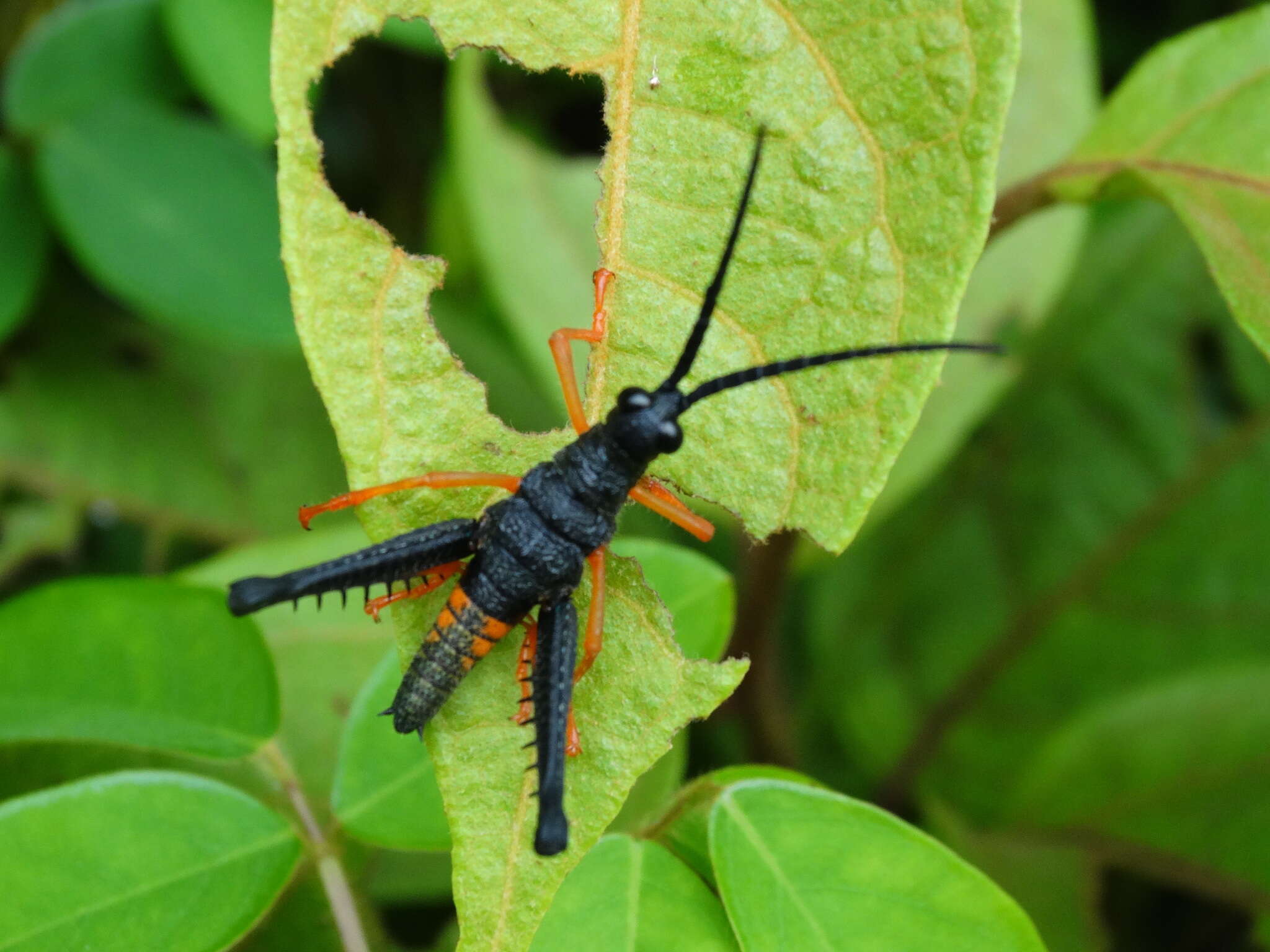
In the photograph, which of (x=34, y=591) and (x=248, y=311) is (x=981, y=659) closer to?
(x=248, y=311)

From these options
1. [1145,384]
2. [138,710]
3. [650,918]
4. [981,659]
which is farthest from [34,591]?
[1145,384]

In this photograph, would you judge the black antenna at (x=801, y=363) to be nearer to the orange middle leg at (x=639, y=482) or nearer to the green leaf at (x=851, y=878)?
the orange middle leg at (x=639, y=482)

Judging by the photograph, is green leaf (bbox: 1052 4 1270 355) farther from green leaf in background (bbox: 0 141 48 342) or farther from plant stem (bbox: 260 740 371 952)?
green leaf in background (bbox: 0 141 48 342)

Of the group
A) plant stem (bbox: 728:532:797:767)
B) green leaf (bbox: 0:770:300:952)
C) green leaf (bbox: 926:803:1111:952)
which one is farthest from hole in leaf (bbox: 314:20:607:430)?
green leaf (bbox: 926:803:1111:952)

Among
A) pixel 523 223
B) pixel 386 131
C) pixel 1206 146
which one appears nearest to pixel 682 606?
pixel 1206 146

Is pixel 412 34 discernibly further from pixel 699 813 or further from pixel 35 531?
pixel 699 813

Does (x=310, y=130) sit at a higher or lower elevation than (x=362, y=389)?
higher
